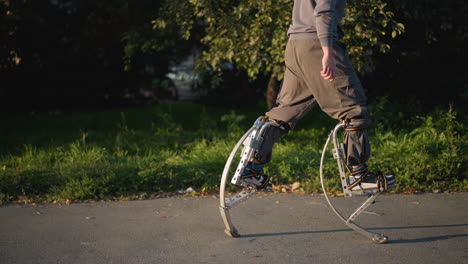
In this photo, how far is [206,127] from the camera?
864 centimetres

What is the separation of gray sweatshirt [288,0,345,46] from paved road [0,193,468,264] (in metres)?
1.41

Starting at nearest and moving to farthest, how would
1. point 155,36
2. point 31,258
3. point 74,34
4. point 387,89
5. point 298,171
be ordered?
1. point 31,258
2. point 298,171
3. point 155,36
4. point 387,89
5. point 74,34

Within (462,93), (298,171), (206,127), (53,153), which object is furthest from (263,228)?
(462,93)

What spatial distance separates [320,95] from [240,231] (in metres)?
1.19

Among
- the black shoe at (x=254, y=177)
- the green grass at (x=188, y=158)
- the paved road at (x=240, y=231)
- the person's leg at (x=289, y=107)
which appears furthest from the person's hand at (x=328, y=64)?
the green grass at (x=188, y=158)

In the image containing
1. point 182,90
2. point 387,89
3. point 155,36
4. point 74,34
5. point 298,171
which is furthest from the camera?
point 182,90

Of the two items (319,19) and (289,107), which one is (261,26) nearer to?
(289,107)

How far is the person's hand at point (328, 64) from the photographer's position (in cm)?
385

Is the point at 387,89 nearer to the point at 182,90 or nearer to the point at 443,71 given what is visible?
the point at 443,71

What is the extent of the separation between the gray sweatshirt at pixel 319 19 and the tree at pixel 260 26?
2.13m

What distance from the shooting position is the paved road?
387 cm

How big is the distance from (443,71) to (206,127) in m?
3.53

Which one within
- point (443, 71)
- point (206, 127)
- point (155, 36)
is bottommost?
point (206, 127)

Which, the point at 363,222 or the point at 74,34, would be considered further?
the point at 74,34
